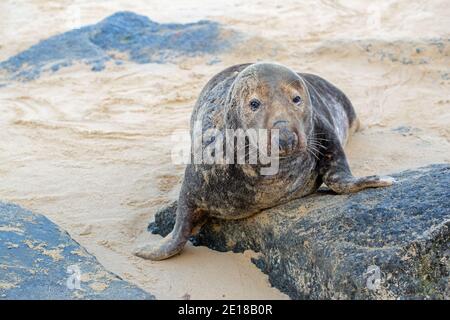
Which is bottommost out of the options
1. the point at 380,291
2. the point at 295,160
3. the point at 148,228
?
the point at 148,228

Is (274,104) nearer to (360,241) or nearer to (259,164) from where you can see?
(259,164)

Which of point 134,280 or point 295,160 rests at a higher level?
point 295,160

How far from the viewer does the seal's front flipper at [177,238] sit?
3848 mm

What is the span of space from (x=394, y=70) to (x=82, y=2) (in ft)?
16.9

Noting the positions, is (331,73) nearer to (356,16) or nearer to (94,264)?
(356,16)

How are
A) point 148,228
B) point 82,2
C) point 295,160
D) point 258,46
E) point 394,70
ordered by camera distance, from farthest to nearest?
point 82,2, point 258,46, point 394,70, point 148,228, point 295,160

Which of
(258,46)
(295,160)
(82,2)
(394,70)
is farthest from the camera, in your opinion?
(82,2)

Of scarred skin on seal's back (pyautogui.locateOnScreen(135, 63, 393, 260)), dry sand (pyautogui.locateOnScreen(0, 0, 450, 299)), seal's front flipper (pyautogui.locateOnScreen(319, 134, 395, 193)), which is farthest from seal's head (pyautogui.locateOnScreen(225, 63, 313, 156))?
dry sand (pyautogui.locateOnScreen(0, 0, 450, 299))

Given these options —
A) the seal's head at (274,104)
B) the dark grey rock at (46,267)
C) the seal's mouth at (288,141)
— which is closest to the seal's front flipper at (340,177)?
the seal's head at (274,104)

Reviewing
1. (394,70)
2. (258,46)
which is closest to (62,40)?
(258,46)

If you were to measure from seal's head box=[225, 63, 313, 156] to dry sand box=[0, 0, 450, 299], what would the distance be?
79 centimetres

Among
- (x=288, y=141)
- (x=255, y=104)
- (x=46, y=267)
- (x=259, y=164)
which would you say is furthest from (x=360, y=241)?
(x=46, y=267)

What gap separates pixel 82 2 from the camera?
34.2 feet

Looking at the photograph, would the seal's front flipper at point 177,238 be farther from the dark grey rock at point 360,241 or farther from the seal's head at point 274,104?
the seal's head at point 274,104
